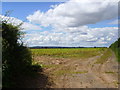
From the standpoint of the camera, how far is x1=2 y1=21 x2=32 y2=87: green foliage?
6760mm

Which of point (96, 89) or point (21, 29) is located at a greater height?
point (21, 29)

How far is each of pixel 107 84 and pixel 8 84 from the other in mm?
4593

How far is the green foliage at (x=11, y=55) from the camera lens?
676cm

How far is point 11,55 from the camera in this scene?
7555 mm

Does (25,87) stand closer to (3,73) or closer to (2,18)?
(3,73)

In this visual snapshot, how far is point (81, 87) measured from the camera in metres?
8.17

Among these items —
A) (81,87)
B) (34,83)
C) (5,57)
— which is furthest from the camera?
(34,83)

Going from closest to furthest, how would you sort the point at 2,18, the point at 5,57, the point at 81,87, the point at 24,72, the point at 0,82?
the point at 0,82 < the point at 5,57 < the point at 2,18 < the point at 81,87 < the point at 24,72

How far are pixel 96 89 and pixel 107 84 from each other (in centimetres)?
102

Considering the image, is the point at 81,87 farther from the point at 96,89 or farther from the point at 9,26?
the point at 9,26

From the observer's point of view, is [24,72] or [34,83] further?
[24,72]

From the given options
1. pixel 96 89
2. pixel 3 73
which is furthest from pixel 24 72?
pixel 96 89

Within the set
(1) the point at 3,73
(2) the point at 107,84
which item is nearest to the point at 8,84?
(1) the point at 3,73

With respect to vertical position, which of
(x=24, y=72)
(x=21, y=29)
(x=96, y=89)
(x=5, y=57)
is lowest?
(x=96, y=89)
